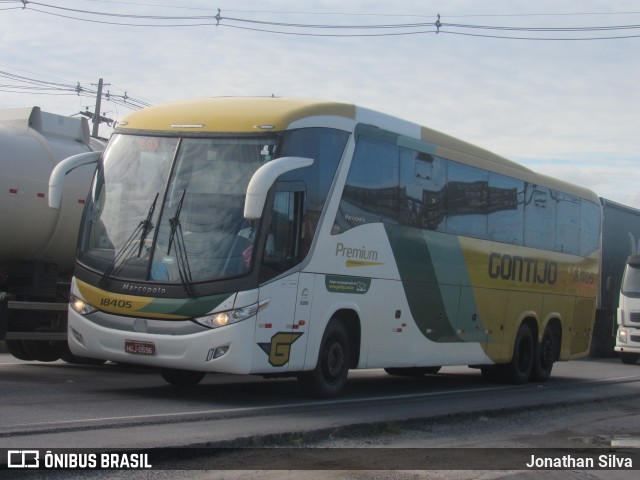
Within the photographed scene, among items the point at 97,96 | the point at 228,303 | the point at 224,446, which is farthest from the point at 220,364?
the point at 97,96

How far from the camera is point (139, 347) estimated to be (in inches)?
449

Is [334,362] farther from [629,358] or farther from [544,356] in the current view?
[629,358]

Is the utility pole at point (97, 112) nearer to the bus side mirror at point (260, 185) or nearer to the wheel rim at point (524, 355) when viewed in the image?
the wheel rim at point (524, 355)

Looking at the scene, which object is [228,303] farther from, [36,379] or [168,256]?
[36,379]

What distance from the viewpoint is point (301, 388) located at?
12688mm

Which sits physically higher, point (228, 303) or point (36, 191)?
point (36, 191)

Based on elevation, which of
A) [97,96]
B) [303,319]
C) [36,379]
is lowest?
[36,379]

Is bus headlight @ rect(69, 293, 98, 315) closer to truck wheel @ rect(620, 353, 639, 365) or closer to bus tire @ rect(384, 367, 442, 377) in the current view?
bus tire @ rect(384, 367, 442, 377)

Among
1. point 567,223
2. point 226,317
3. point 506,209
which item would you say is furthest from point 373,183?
point 567,223

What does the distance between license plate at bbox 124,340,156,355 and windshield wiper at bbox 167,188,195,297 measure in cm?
77

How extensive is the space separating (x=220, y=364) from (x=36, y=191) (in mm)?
4918

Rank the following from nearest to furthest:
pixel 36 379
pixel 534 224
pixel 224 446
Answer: pixel 224 446 < pixel 36 379 < pixel 534 224

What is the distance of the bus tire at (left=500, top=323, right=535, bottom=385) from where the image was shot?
59.4 ft

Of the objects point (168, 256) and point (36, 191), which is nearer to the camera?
point (168, 256)
